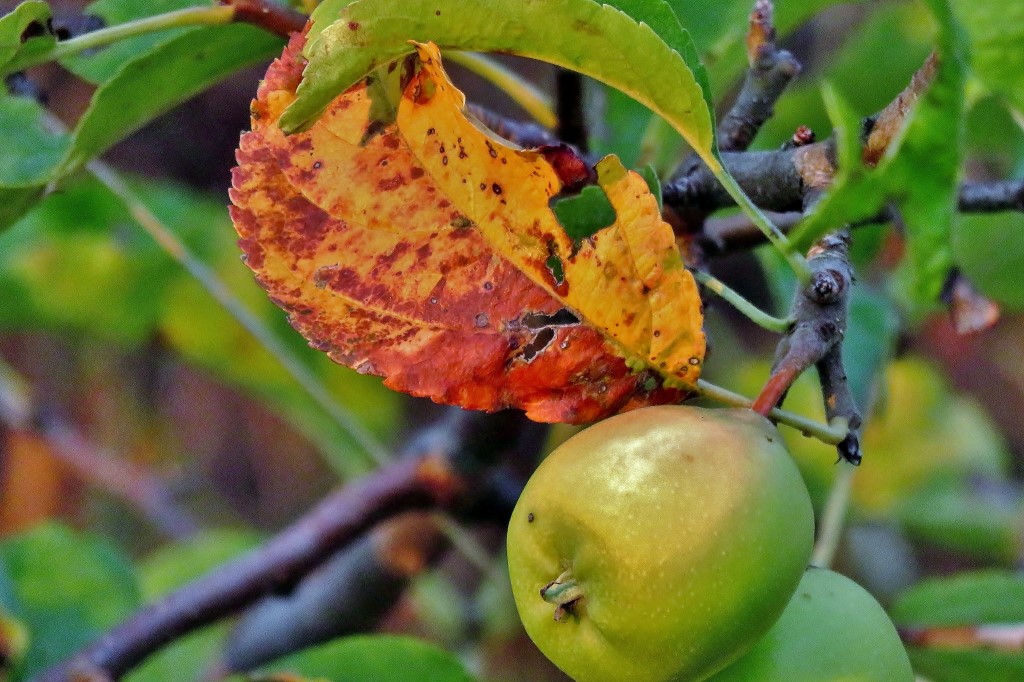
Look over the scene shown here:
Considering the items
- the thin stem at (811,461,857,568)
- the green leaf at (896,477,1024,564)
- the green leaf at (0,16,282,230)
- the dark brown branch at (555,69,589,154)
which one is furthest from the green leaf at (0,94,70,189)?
the green leaf at (896,477,1024,564)

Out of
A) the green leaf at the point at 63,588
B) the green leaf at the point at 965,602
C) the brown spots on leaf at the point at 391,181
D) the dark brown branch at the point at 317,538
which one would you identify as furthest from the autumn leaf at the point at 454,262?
the green leaf at the point at 63,588

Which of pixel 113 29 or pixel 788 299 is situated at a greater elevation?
pixel 113 29

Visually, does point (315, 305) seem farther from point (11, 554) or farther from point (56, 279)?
point (56, 279)

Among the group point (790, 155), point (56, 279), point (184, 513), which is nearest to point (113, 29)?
point (790, 155)

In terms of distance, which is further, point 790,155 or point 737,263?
point 737,263

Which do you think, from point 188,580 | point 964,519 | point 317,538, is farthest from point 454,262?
point 964,519
